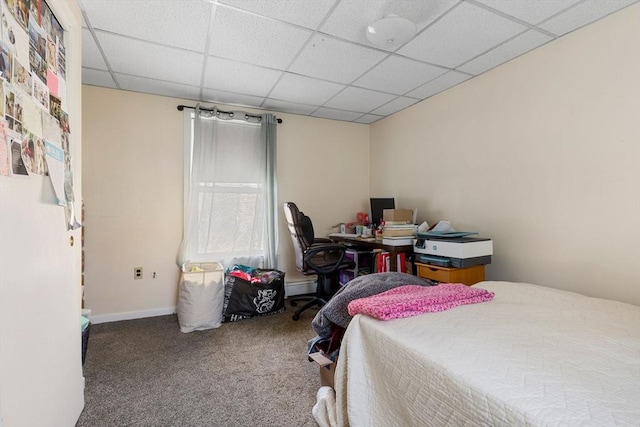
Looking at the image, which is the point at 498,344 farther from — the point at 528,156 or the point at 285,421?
the point at 528,156

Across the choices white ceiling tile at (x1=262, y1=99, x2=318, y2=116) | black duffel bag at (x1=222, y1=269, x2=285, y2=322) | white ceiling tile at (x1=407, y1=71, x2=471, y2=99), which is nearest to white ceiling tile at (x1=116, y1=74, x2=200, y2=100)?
white ceiling tile at (x1=262, y1=99, x2=318, y2=116)

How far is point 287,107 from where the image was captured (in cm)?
343

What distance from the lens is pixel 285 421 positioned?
1494 mm

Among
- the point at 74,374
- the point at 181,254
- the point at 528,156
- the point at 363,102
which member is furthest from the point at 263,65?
the point at 74,374

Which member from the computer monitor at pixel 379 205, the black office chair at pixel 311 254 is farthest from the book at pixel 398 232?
the computer monitor at pixel 379 205

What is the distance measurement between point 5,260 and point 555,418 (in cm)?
153

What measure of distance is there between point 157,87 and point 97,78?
0.47 metres

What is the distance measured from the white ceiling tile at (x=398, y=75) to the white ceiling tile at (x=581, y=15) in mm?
750

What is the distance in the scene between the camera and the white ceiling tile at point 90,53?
2033mm

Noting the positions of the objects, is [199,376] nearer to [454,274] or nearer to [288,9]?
[454,274]

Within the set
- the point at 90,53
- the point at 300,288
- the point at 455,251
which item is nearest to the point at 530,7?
the point at 455,251

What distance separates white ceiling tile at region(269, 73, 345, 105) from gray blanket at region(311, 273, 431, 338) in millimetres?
1925

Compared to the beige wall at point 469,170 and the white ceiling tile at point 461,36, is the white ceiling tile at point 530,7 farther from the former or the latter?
the beige wall at point 469,170

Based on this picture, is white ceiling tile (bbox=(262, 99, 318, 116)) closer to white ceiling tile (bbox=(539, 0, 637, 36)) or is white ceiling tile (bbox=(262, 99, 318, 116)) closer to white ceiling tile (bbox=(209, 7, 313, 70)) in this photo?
white ceiling tile (bbox=(209, 7, 313, 70))
